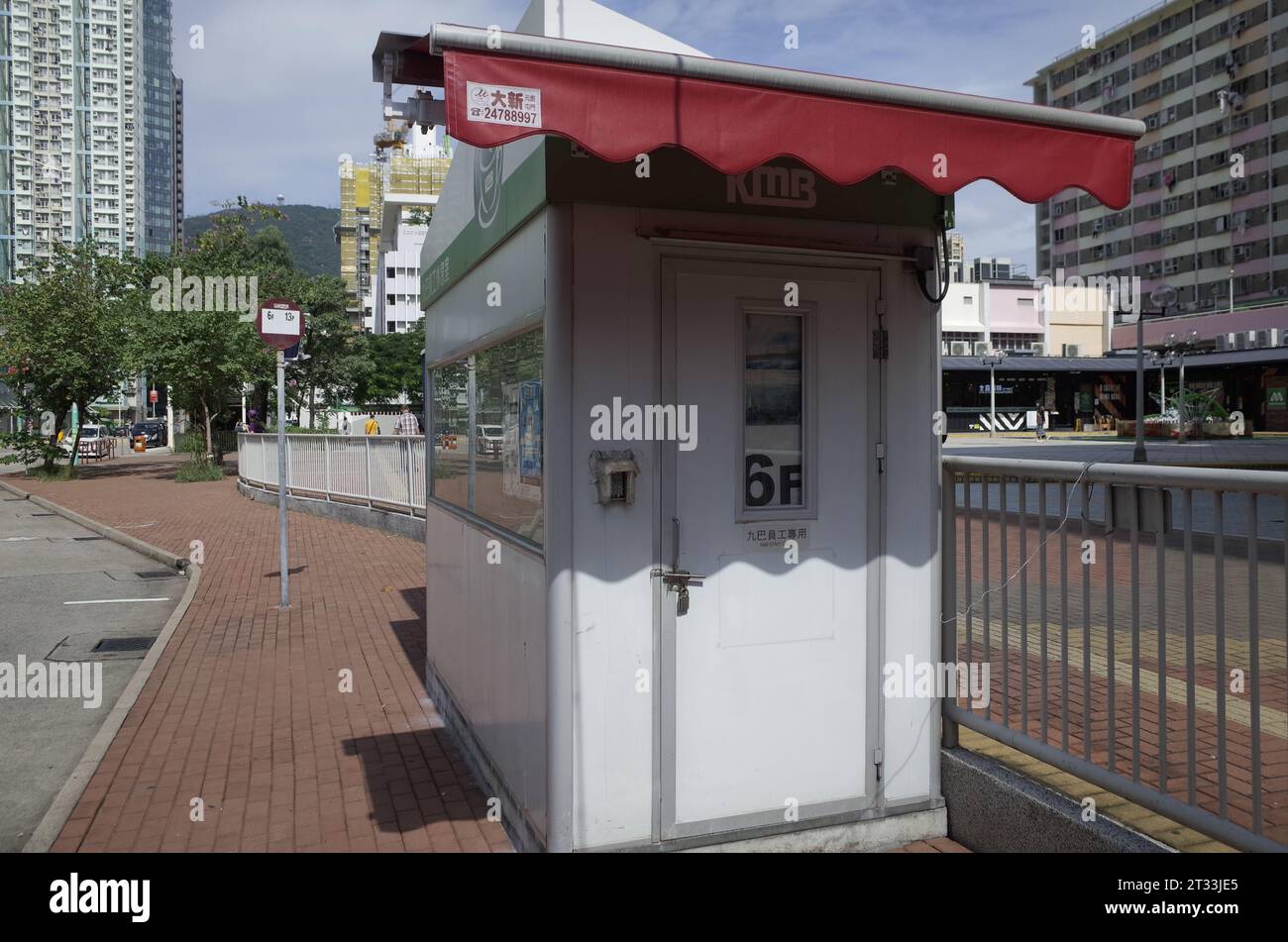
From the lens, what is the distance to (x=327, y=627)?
357 inches

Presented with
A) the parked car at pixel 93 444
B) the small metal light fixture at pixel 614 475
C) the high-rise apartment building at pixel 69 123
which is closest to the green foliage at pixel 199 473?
the parked car at pixel 93 444

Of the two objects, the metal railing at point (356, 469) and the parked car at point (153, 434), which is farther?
the parked car at point (153, 434)

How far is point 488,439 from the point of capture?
4.87 m

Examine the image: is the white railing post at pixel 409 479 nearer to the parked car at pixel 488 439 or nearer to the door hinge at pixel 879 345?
the parked car at pixel 488 439

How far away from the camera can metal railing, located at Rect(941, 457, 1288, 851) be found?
9.07ft

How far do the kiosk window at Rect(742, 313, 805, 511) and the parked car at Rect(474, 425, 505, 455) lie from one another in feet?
4.19

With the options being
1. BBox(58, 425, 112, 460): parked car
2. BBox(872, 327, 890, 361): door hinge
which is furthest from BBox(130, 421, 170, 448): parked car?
BBox(872, 327, 890, 361): door hinge

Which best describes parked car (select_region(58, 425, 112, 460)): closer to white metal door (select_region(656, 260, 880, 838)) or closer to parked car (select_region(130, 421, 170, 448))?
parked car (select_region(130, 421, 170, 448))

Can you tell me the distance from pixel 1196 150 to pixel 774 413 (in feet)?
299

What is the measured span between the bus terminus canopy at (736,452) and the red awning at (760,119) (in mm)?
13

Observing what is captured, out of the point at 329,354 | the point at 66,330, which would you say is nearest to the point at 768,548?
the point at 66,330

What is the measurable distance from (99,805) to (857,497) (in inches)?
157

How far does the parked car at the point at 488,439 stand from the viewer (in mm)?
4648
